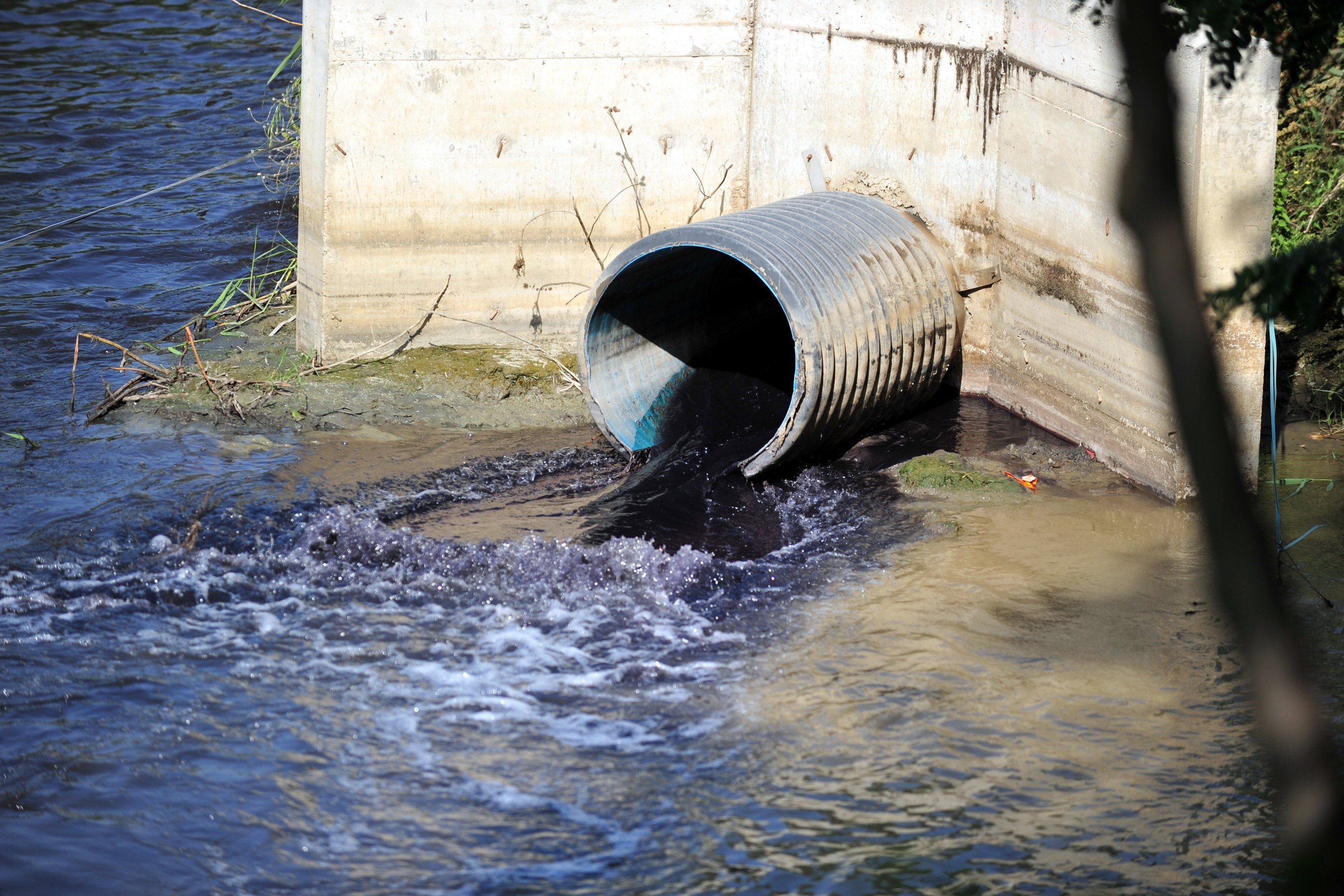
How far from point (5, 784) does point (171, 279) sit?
5.07 meters

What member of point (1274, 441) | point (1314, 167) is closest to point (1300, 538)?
point (1274, 441)

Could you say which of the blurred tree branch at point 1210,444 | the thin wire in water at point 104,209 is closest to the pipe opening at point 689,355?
the thin wire in water at point 104,209

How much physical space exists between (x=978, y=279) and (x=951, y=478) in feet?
4.27

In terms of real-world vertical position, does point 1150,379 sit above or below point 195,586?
above

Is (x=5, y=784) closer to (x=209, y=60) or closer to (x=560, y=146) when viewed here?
(x=560, y=146)

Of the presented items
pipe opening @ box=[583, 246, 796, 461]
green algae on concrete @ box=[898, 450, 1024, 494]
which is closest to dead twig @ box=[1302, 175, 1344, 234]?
green algae on concrete @ box=[898, 450, 1024, 494]

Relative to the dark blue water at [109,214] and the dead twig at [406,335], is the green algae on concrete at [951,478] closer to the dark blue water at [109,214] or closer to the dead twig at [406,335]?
the dead twig at [406,335]

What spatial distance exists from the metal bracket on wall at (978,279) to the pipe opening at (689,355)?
0.92 metres

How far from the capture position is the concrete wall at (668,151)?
20.9ft

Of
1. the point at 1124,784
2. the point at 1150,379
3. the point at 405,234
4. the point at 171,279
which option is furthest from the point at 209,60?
the point at 1124,784

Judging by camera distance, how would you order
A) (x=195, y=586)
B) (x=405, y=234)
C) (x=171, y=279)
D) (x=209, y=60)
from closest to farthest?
(x=195, y=586) → (x=405, y=234) → (x=171, y=279) → (x=209, y=60)

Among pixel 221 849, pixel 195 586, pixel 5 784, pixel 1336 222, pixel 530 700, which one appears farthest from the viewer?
pixel 1336 222

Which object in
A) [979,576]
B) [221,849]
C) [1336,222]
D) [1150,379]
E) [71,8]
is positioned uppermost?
[71,8]

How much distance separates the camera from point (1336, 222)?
20.3 feet
